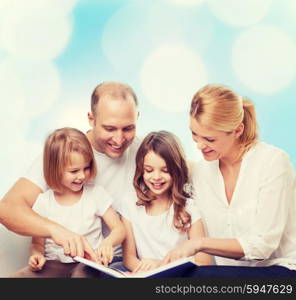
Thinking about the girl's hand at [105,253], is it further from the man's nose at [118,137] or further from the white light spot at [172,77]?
the white light spot at [172,77]

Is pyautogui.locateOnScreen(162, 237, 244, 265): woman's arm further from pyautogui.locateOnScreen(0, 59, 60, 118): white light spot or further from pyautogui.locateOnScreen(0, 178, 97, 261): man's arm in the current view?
pyautogui.locateOnScreen(0, 59, 60, 118): white light spot

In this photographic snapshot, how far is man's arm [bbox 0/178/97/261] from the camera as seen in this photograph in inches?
74.8

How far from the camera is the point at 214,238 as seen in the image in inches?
75.6

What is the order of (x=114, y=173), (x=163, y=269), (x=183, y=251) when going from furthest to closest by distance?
(x=114, y=173) < (x=183, y=251) < (x=163, y=269)

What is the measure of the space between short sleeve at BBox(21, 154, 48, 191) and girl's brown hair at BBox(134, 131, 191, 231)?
1.12ft

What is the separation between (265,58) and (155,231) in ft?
2.47

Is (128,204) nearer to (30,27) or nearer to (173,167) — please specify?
(173,167)

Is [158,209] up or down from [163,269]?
up

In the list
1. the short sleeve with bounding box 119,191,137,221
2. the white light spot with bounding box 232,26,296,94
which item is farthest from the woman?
the short sleeve with bounding box 119,191,137,221

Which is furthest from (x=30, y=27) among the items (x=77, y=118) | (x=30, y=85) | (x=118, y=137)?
(x=118, y=137)

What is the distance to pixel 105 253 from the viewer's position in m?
1.91

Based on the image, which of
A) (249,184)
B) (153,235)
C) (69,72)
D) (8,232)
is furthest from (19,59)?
(249,184)

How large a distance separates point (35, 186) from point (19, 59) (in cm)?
48

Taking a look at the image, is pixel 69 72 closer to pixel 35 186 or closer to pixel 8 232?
pixel 35 186
